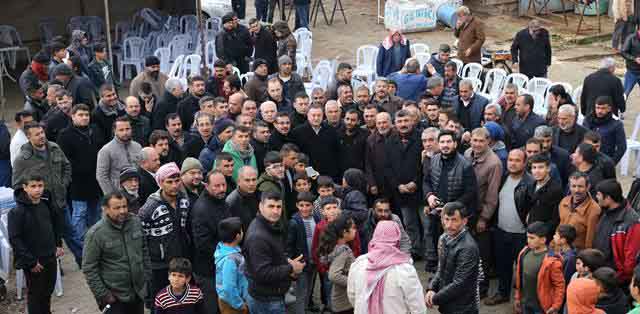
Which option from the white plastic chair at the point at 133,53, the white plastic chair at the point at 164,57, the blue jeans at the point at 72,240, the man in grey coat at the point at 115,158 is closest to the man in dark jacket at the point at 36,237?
the man in grey coat at the point at 115,158

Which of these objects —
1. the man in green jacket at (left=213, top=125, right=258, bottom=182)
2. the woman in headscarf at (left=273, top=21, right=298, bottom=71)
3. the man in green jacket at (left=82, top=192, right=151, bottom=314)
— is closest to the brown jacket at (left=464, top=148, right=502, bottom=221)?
the man in green jacket at (left=213, top=125, right=258, bottom=182)

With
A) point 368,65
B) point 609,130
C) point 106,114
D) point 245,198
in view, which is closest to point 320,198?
point 245,198

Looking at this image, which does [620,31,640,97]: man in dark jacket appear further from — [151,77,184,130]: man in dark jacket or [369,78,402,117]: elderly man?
[151,77,184,130]: man in dark jacket

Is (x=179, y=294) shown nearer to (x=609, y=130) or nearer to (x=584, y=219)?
(x=584, y=219)

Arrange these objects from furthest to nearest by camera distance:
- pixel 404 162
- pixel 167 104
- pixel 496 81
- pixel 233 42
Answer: pixel 233 42
pixel 496 81
pixel 167 104
pixel 404 162

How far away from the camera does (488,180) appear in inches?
311

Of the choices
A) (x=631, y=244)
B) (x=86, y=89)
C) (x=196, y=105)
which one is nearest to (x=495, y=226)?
(x=631, y=244)

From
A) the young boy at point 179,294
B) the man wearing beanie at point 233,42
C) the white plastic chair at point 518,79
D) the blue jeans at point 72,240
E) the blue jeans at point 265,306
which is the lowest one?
the blue jeans at point 72,240

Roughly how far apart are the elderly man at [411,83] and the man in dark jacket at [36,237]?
4.81m

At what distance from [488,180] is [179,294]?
2.98 m

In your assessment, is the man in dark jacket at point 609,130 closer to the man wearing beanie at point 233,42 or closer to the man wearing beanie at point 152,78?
the man wearing beanie at point 152,78

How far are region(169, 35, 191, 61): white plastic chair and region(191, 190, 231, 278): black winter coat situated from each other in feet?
28.8

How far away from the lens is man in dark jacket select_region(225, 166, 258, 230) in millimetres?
7047

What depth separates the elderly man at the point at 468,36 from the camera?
13.0m
